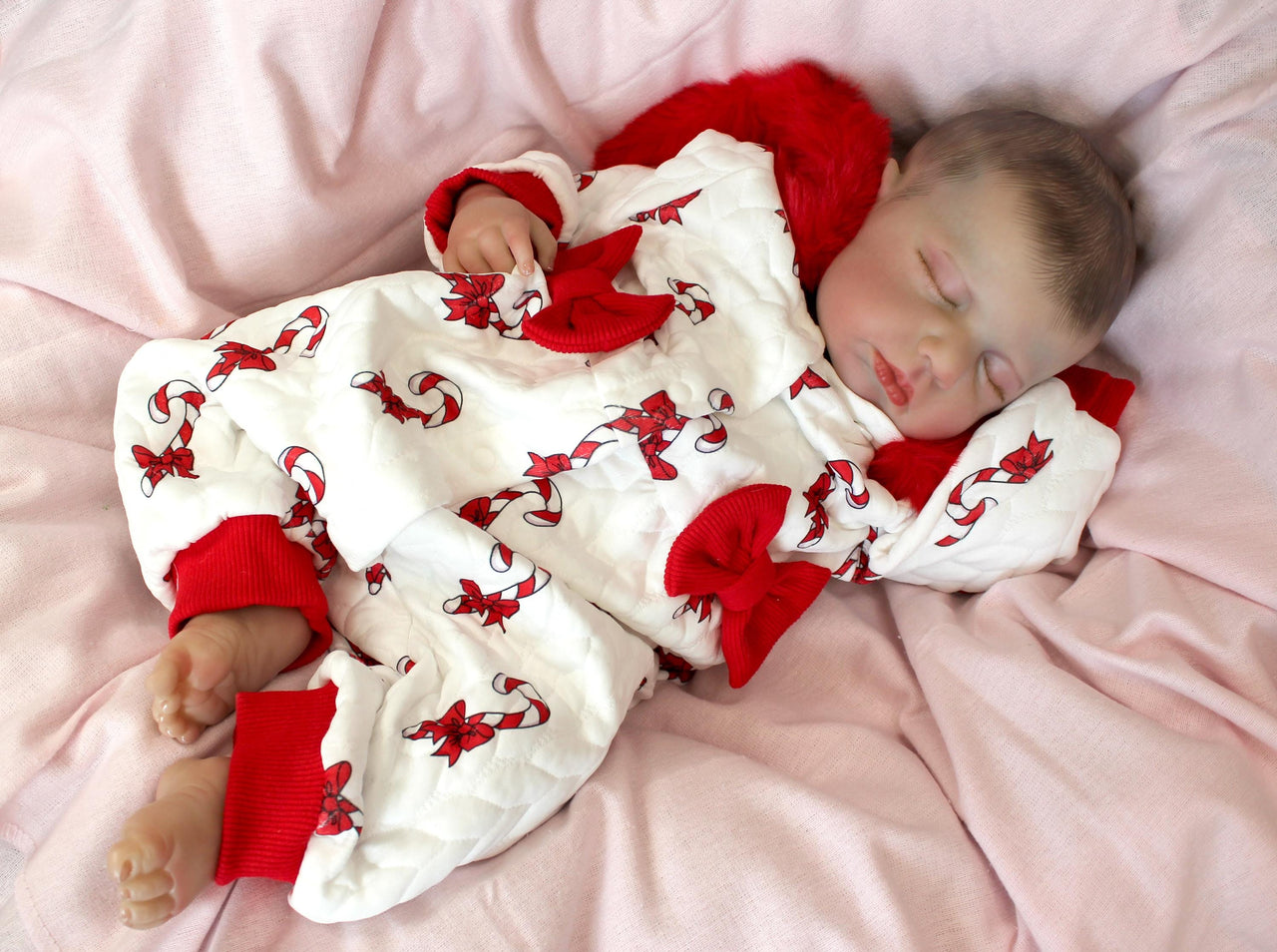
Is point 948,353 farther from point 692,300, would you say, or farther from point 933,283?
point 692,300

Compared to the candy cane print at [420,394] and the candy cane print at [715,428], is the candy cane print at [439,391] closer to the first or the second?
the candy cane print at [420,394]

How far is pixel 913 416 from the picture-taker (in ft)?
3.82

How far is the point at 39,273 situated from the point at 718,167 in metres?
0.79

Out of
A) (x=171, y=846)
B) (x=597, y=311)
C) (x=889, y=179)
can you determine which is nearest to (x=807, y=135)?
(x=889, y=179)

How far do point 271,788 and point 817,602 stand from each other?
698mm

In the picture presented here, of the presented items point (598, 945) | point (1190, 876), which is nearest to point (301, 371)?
point (598, 945)

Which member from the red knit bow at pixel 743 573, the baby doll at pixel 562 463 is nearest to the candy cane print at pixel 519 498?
the baby doll at pixel 562 463

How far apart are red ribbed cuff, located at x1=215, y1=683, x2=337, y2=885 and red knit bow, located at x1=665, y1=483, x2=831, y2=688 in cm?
40

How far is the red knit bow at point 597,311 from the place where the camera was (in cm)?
103

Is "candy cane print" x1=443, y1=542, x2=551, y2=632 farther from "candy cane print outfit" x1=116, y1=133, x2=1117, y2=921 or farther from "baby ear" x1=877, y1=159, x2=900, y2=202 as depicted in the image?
"baby ear" x1=877, y1=159, x2=900, y2=202

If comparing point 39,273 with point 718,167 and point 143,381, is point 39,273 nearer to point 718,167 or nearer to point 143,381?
point 143,381

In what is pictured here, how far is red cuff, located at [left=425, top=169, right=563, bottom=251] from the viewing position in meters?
1.18

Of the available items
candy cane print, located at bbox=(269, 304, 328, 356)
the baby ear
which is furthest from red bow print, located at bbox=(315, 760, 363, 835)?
the baby ear

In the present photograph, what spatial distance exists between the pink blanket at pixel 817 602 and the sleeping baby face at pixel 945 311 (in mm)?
205
